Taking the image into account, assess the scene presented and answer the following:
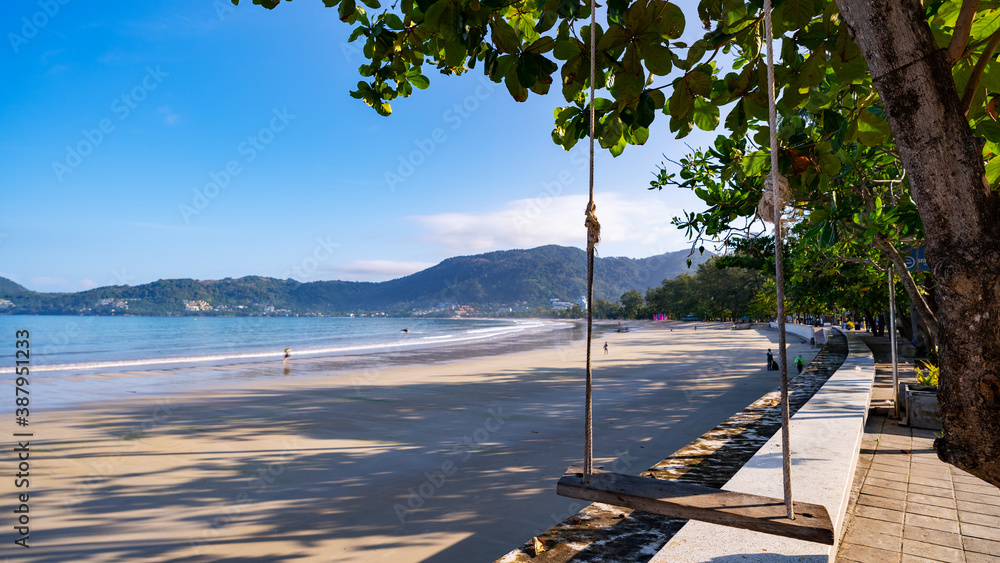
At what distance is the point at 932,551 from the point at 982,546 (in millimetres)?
411

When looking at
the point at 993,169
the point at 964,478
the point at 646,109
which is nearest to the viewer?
the point at 993,169

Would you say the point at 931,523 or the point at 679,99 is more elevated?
the point at 679,99

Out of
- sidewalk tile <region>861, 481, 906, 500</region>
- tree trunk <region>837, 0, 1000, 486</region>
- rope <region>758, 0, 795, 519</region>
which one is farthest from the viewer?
sidewalk tile <region>861, 481, 906, 500</region>

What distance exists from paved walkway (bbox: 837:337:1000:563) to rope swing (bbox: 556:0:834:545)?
1832 mm

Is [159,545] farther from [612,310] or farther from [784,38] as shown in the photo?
[612,310]

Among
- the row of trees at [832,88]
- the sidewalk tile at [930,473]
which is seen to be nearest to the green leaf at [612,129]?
the row of trees at [832,88]

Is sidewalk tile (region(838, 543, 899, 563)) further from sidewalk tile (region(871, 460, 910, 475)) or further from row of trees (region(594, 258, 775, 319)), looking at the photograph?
row of trees (region(594, 258, 775, 319))

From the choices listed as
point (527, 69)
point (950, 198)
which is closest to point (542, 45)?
point (527, 69)

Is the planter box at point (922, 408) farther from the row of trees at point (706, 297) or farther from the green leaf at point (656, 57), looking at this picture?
the row of trees at point (706, 297)

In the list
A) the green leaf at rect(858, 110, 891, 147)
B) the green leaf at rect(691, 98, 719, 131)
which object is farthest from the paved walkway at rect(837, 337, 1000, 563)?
the green leaf at rect(691, 98, 719, 131)

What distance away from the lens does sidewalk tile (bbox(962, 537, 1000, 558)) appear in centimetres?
313

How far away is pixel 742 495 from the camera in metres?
1.88

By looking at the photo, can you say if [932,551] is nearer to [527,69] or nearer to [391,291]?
[527,69]

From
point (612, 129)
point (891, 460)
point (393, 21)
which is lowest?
point (891, 460)
